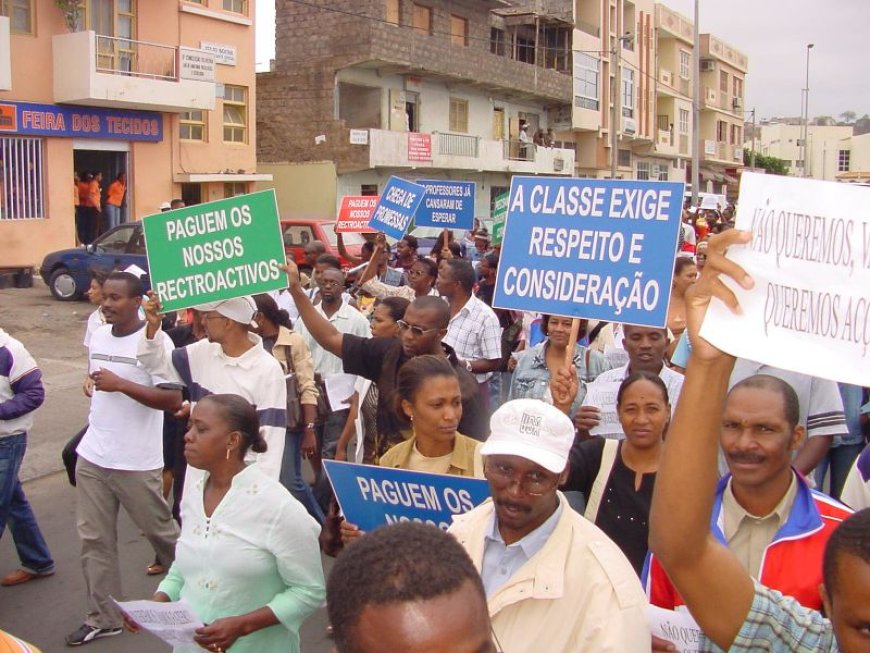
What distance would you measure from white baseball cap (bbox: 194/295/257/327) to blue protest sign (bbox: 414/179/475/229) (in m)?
7.36

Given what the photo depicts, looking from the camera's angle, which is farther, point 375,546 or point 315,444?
point 315,444

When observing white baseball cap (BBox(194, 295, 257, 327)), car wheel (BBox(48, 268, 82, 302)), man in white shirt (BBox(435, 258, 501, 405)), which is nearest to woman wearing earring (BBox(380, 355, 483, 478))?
white baseball cap (BBox(194, 295, 257, 327))

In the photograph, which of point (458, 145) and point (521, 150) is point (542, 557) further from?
point (521, 150)

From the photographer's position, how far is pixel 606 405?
4.38 m

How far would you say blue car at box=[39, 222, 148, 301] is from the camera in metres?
16.9

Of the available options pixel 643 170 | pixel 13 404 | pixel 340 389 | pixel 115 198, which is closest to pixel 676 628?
pixel 13 404

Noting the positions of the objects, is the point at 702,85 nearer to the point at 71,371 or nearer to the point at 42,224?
the point at 42,224

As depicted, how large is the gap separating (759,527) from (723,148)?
2679 inches

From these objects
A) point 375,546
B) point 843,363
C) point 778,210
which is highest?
point 778,210

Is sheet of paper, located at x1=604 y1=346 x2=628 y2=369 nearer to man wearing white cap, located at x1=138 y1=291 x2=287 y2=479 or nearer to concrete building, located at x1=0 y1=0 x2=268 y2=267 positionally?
man wearing white cap, located at x1=138 y1=291 x2=287 y2=479

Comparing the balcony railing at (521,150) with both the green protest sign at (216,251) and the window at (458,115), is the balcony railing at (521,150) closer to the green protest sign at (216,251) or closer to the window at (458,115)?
the window at (458,115)

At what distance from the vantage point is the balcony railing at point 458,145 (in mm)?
33656

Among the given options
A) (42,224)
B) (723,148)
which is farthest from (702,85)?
(42,224)

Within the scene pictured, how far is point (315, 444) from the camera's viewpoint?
6.36 metres
